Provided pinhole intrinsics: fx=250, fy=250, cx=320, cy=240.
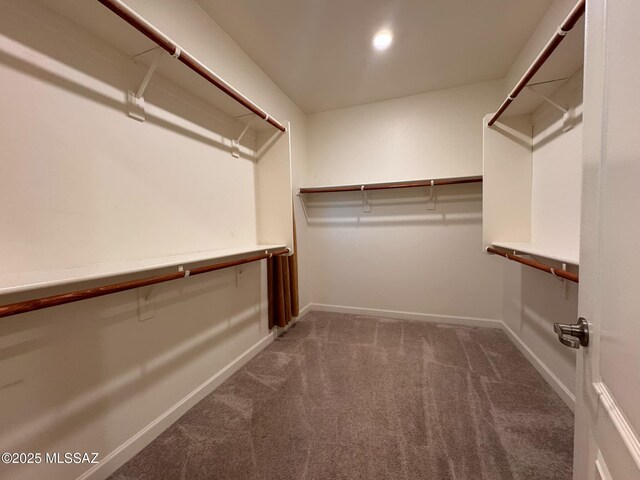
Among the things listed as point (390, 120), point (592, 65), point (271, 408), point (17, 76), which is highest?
point (390, 120)

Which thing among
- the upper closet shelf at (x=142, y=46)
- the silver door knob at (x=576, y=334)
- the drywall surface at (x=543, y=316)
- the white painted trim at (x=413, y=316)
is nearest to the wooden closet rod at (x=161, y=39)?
the upper closet shelf at (x=142, y=46)

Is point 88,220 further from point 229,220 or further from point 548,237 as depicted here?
point 548,237

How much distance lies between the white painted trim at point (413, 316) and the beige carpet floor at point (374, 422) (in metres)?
0.42

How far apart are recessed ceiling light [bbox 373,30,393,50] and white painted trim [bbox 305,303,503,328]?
2.64 metres

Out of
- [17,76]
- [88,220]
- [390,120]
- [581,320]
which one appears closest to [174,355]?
[88,220]

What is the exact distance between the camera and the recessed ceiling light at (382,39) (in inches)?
74.9

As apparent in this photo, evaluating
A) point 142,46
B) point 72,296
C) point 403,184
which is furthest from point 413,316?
point 142,46

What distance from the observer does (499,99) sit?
252 centimetres

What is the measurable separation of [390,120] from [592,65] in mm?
2558

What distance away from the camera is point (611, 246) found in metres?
0.44

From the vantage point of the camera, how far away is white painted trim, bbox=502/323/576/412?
5.00 feet

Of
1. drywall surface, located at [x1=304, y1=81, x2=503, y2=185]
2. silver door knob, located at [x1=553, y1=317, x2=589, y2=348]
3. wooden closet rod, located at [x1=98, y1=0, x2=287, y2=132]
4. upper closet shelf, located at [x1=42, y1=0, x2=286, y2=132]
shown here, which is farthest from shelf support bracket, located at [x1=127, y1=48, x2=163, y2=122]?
drywall surface, located at [x1=304, y1=81, x2=503, y2=185]

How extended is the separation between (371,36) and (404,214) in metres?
1.70

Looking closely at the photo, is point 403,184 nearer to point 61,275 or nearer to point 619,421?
point 619,421
